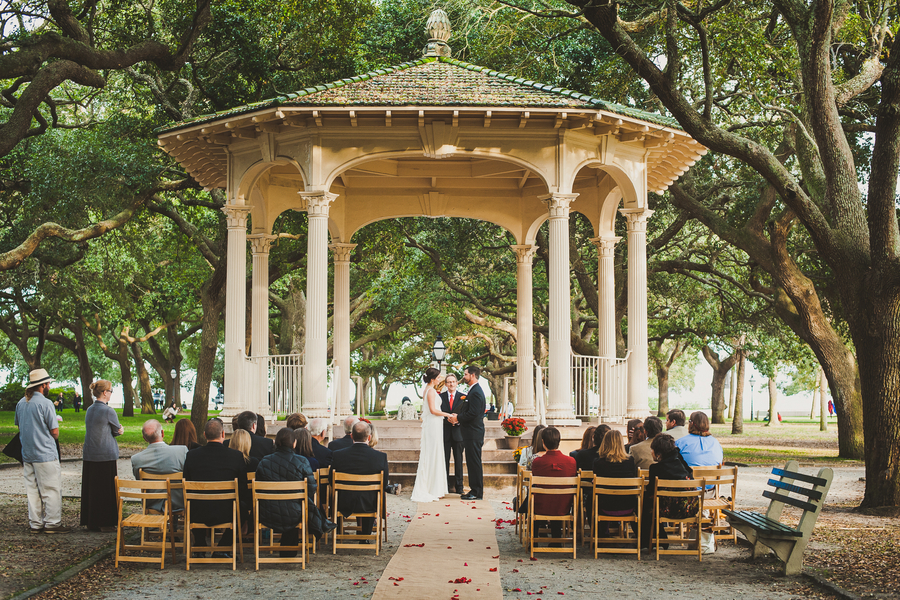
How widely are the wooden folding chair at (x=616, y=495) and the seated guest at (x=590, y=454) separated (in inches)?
20.0

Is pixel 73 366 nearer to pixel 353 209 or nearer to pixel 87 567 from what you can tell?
pixel 353 209

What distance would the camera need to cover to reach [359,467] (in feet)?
28.2

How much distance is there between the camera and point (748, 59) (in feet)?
51.6

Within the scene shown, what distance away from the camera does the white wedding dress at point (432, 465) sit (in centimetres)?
1191

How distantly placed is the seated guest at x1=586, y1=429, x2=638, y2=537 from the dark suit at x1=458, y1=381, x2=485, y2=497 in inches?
143

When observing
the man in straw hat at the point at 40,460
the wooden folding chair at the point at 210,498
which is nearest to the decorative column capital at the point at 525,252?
the man in straw hat at the point at 40,460

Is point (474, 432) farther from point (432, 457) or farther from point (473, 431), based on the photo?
point (432, 457)

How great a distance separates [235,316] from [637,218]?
751 cm

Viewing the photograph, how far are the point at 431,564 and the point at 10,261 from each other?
13372mm

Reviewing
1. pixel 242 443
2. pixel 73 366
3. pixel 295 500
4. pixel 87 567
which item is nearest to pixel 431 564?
pixel 295 500

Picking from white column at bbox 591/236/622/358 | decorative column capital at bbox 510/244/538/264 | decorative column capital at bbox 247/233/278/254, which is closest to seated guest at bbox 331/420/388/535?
white column at bbox 591/236/622/358

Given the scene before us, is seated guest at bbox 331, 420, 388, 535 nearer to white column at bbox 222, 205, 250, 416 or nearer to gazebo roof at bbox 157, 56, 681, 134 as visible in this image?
white column at bbox 222, 205, 250, 416

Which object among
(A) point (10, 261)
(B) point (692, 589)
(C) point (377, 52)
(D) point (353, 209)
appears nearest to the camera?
(B) point (692, 589)

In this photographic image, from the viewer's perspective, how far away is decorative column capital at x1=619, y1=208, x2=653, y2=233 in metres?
15.0
